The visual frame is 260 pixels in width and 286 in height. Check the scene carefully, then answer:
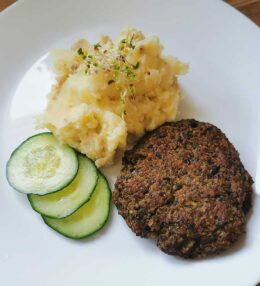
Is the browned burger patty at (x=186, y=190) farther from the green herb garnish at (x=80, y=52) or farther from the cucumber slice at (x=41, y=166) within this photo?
the green herb garnish at (x=80, y=52)

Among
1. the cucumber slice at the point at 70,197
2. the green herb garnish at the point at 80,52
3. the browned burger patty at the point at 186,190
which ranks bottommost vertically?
the browned burger patty at the point at 186,190

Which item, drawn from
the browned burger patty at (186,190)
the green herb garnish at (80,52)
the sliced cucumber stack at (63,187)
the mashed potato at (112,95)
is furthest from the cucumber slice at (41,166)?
the green herb garnish at (80,52)

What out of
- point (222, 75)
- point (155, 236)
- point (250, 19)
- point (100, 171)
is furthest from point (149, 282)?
point (250, 19)

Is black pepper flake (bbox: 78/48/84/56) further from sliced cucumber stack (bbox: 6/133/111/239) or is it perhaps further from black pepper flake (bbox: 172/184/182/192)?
black pepper flake (bbox: 172/184/182/192)

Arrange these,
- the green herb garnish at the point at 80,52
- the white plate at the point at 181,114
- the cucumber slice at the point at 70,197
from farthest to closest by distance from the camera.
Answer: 1. the green herb garnish at the point at 80,52
2. the cucumber slice at the point at 70,197
3. the white plate at the point at 181,114

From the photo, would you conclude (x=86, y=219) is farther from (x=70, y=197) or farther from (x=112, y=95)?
(x=112, y=95)

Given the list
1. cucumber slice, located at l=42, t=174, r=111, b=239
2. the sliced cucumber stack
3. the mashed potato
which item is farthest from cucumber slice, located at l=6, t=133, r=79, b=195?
cucumber slice, located at l=42, t=174, r=111, b=239

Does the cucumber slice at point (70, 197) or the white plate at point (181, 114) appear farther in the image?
the cucumber slice at point (70, 197)
